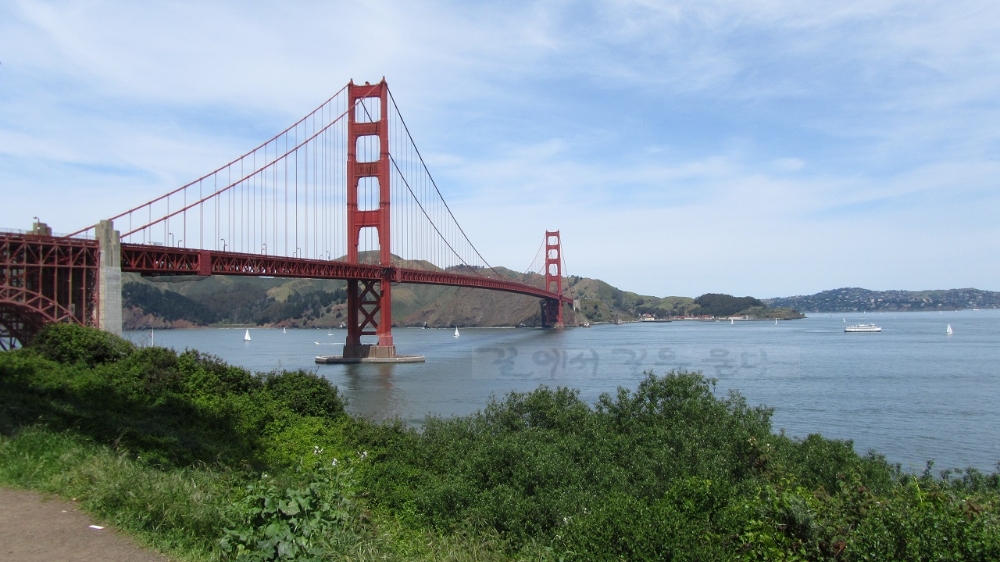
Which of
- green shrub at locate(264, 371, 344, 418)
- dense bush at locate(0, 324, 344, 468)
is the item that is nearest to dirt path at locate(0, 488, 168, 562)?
dense bush at locate(0, 324, 344, 468)

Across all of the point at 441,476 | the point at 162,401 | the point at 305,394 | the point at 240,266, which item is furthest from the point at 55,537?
the point at 240,266

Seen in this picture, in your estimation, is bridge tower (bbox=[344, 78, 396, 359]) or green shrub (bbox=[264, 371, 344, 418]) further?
bridge tower (bbox=[344, 78, 396, 359])

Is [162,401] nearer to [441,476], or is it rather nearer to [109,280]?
[441,476]

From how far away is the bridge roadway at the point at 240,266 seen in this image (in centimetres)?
2845

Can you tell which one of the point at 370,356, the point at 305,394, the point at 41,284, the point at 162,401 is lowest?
the point at 370,356

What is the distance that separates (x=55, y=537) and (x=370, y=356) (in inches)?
1657

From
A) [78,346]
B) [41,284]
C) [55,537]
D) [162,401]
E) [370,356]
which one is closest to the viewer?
[55,537]

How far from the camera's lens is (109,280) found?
2492 cm

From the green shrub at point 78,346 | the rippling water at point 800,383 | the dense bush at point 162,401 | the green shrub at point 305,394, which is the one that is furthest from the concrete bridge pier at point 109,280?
the green shrub at point 305,394

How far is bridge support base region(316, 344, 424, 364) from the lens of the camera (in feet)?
150

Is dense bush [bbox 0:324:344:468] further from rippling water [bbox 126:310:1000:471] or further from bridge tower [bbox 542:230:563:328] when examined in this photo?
bridge tower [bbox 542:230:563:328]

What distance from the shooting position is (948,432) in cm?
2042

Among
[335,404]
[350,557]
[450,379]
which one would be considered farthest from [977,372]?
[350,557]

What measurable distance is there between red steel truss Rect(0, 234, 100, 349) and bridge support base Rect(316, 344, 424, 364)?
22.3 m
